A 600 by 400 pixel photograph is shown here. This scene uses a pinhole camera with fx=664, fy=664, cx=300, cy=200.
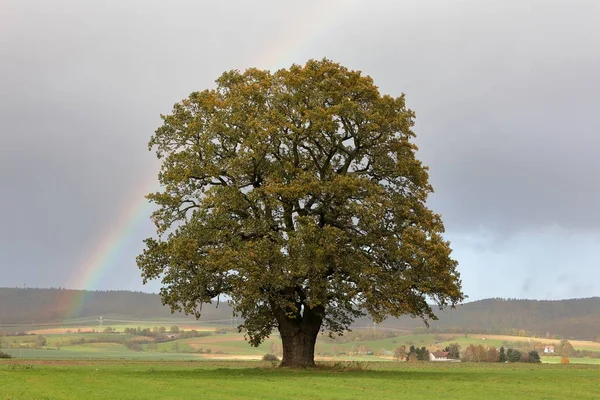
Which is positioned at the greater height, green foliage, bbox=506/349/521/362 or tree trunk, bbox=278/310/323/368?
tree trunk, bbox=278/310/323/368

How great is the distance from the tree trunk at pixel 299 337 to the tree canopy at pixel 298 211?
78mm

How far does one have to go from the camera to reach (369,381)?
132 ft

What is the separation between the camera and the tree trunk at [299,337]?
50.7m

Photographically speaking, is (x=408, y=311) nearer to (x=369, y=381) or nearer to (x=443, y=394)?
(x=369, y=381)

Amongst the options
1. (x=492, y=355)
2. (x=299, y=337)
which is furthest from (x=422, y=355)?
(x=299, y=337)

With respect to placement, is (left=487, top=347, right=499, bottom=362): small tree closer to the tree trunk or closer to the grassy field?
the grassy field

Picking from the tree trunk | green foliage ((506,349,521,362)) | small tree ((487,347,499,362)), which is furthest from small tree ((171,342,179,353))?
the tree trunk

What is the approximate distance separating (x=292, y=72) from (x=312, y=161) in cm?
699

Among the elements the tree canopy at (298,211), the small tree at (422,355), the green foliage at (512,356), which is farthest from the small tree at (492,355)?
the tree canopy at (298,211)

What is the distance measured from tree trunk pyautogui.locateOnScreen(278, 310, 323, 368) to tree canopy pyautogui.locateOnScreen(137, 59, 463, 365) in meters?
0.08

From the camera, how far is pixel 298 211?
162 ft

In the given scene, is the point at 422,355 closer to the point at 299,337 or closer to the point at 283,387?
the point at 299,337

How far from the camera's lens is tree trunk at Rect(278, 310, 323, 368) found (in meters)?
50.7

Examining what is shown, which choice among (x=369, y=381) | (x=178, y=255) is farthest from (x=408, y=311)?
(x=178, y=255)
